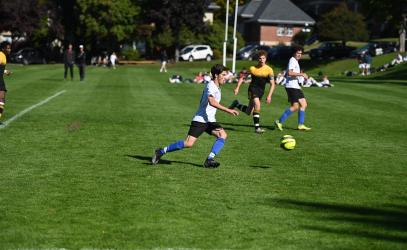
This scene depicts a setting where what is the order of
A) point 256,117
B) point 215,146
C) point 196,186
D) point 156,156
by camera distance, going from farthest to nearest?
point 256,117, point 156,156, point 215,146, point 196,186

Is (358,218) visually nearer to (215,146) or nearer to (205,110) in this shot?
(215,146)

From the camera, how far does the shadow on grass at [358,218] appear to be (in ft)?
26.2

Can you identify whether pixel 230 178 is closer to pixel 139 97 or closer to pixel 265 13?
pixel 139 97

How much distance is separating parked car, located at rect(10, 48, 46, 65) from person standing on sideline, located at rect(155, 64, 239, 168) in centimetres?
7310

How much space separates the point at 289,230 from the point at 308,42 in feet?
325

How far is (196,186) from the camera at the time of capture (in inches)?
416

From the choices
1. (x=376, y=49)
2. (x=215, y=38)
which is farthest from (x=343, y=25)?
(x=376, y=49)

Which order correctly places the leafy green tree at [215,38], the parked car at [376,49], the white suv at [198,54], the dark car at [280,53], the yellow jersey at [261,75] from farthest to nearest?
the leafy green tree at [215,38] → the white suv at [198,54] → the dark car at [280,53] → the parked car at [376,49] → the yellow jersey at [261,75]

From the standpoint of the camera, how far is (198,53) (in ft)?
285

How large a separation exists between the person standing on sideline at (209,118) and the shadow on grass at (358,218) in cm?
274

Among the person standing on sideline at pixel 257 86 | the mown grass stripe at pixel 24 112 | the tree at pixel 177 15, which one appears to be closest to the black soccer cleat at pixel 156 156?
the person standing on sideline at pixel 257 86

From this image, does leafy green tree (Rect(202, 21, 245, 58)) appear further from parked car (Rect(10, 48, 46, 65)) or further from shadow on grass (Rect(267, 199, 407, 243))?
shadow on grass (Rect(267, 199, 407, 243))

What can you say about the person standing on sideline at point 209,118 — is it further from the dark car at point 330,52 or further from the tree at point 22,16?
the tree at point 22,16

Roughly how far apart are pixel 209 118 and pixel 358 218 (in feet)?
13.4
